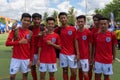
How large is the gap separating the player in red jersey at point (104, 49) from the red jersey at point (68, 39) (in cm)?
76

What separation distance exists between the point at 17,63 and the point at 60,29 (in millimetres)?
1486

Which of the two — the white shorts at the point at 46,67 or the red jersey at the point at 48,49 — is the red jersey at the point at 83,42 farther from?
the white shorts at the point at 46,67

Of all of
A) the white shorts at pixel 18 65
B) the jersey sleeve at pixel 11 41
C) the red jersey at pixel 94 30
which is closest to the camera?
the jersey sleeve at pixel 11 41

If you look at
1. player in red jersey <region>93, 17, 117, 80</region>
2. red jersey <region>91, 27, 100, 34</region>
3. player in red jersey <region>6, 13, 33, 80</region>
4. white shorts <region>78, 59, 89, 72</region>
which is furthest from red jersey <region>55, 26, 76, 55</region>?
player in red jersey <region>6, 13, 33, 80</region>

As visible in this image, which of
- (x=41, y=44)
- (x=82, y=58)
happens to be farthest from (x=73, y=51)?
(x=41, y=44)

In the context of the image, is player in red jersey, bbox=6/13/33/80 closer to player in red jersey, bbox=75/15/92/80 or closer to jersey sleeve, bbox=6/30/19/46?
jersey sleeve, bbox=6/30/19/46

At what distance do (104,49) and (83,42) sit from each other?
2.71 feet

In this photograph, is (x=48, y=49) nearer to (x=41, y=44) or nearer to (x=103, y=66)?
(x=41, y=44)

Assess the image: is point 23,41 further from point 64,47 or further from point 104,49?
point 104,49

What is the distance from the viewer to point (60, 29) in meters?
7.89

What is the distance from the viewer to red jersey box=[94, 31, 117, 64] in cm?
716

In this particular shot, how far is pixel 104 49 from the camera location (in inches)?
283

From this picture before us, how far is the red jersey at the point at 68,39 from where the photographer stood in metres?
7.78

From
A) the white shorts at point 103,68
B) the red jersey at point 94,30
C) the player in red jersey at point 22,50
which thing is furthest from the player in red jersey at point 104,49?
the player in red jersey at point 22,50
